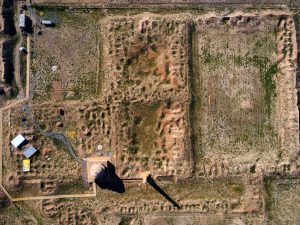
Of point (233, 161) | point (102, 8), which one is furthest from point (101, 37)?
point (233, 161)

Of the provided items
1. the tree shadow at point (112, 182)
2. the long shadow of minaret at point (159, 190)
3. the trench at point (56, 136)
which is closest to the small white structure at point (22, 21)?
the trench at point (56, 136)

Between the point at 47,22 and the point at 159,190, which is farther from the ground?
the point at 47,22

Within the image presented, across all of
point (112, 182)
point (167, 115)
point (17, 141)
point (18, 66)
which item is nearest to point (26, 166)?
point (17, 141)

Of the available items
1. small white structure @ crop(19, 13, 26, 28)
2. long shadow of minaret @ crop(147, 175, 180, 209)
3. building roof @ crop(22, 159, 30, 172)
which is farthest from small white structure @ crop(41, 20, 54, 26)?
long shadow of minaret @ crop(147, 175, 180, 209)

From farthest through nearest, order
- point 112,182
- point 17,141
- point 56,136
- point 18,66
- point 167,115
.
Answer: point 167,115 → point 18,66 → point 56,136 → point 112,182 → point 17,141

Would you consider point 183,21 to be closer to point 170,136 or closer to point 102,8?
point 102,8

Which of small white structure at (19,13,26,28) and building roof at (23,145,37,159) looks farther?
small white structure at (19,13,26,28)

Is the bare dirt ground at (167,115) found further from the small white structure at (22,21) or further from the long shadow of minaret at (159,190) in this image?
the small white structure at (22,21)

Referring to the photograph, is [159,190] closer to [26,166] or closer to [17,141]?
[26,166]

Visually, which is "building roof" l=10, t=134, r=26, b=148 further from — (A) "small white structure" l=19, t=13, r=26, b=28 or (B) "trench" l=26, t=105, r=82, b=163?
(A) "small white structure" l=19, t=13, r=26, b=28
